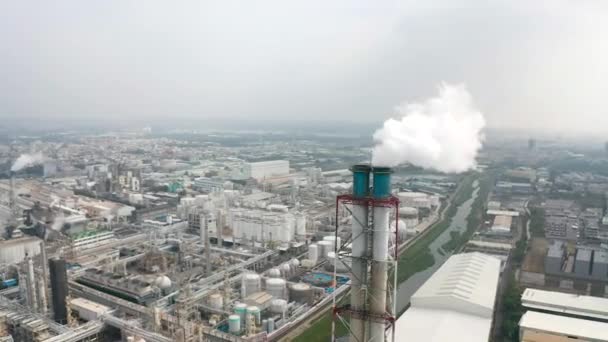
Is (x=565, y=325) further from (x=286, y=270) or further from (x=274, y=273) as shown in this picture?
(x=286, y=270)

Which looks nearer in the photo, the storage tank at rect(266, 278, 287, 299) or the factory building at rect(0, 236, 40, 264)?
the storage tank at rect(266, 278, 287, 299)

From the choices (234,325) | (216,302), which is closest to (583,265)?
(234,325)

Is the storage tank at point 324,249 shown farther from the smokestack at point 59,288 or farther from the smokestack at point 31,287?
the smokestack at point 31,287

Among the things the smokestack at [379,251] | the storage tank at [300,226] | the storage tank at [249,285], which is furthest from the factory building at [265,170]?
the smokestack at [379,251]

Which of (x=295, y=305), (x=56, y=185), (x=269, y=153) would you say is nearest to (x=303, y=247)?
(x=295, y=305)

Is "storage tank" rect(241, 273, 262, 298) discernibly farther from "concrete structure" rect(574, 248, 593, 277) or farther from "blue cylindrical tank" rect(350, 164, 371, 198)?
"concrete structure" rect(574, 248, 593, 277)

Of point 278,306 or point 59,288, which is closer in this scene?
point 59,288

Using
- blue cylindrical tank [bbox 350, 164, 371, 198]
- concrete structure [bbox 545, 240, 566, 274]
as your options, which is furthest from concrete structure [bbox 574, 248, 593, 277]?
blue cylindrical tank [bbox 350, 164, 371, 198]
